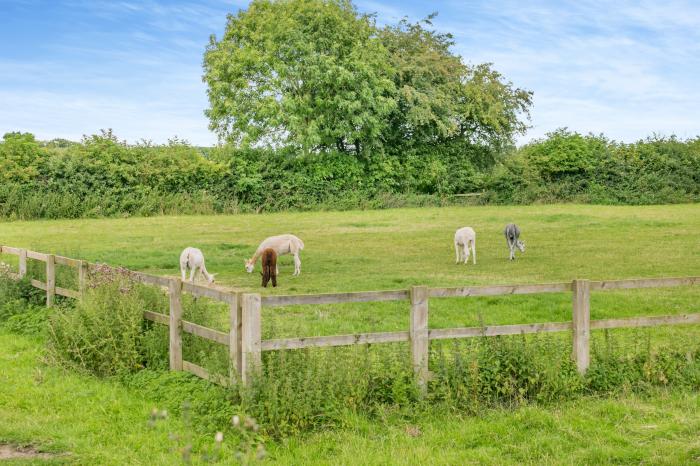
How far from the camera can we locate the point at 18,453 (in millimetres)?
7844

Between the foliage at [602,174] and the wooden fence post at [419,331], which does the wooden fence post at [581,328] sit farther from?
the foliage at [602,174]

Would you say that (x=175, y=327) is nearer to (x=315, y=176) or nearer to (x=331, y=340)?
(x=331, y=340)

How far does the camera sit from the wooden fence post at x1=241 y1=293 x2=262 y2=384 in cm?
847

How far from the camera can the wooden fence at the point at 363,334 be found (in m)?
8.55

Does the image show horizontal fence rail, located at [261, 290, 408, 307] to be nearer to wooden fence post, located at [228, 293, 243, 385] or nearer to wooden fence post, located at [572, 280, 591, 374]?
wooden fence post, located at [228, 293, 243, 385]

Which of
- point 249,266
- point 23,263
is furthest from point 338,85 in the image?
point 23,263

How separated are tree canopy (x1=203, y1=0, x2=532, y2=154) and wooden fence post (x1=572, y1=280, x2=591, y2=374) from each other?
35.5 meters

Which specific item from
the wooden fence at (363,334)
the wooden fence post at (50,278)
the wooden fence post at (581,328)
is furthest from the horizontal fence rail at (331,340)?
the wooden fence post at (50,278)

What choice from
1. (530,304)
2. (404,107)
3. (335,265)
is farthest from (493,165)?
(530,304)

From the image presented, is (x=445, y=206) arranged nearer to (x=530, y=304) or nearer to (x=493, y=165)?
(x=493, y=165)

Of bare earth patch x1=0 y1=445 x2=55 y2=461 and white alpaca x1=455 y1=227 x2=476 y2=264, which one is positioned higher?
white alpaca x1=455 y1=227 x2=476 y2=264

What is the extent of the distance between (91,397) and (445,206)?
37166 mm

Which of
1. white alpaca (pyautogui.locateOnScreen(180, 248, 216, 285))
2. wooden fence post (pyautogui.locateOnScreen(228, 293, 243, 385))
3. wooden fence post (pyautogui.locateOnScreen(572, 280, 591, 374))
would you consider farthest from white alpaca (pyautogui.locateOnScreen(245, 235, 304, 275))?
wooden fence post (pyautogui.locateOnScreen(228, 293, 243, 385))

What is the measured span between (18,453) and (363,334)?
12.1 feet
